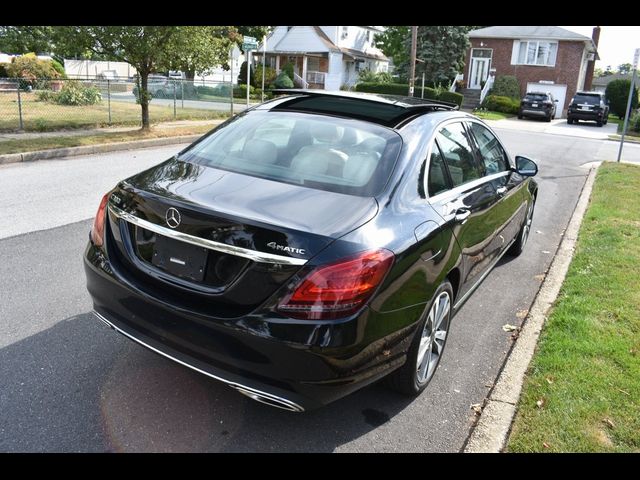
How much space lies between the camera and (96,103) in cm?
1961

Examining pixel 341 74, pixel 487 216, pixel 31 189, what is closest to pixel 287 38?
pixel 341 74

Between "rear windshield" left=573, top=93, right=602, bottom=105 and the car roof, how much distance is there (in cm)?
3275

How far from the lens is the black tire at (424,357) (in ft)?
A: 10.4

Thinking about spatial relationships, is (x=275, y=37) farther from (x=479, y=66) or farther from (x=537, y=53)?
(x=537, y=53)

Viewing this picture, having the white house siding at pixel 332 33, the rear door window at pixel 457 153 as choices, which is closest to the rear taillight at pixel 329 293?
the rear door window at pixel 457 153

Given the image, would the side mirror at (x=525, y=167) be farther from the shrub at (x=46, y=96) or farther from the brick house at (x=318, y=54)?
the brick house at (x=318, y=54)

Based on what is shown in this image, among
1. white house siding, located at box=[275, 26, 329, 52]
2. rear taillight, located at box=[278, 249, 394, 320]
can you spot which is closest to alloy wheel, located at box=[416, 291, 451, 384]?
rear taillight, located at box=[278, 249, 394, 320]

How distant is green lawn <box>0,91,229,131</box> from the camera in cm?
1460

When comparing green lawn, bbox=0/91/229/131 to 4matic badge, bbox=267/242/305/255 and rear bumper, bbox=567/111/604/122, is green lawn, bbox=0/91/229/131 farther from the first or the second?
rear bumper, bbox=567/111/604/122

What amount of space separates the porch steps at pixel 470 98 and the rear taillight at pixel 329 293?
38438mm

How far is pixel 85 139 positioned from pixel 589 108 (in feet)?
95.0

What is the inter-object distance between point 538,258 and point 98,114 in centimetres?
1443

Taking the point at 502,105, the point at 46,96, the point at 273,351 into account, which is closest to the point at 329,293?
the point at 273,351

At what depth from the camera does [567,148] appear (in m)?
19.5
